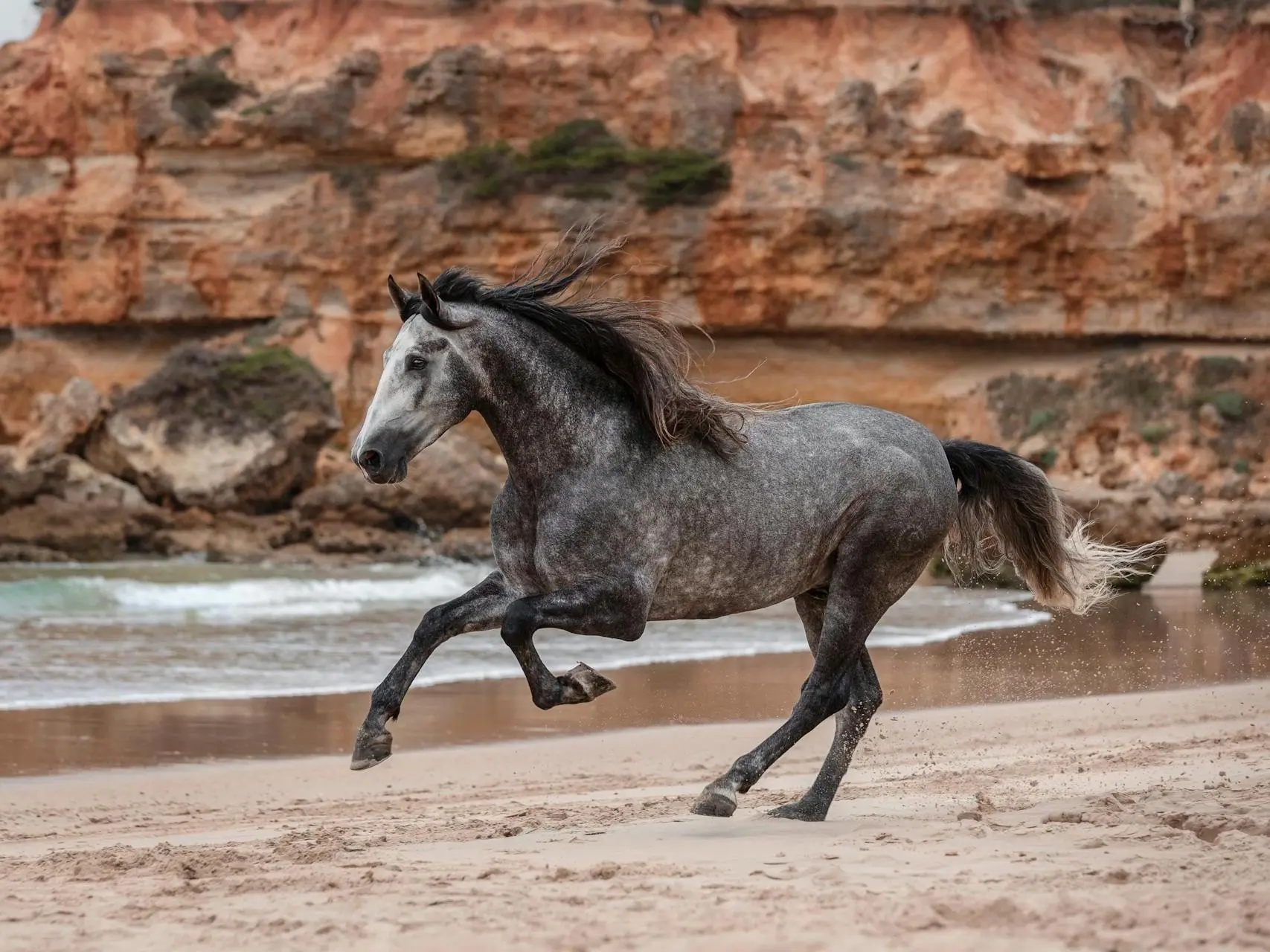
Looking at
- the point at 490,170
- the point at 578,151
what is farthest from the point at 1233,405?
the point at 490,170

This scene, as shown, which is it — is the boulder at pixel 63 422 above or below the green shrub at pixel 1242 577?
above

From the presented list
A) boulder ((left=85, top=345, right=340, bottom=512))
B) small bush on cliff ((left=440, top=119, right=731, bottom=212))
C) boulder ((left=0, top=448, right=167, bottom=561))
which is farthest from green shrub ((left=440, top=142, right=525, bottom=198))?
boulder ((left=0, top=448, right=167, bottom=561))

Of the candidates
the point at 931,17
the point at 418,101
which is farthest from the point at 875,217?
the point at 418,101

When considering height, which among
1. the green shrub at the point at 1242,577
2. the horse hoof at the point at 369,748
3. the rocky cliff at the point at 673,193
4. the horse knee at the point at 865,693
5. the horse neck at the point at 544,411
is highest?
the rocky cliff at the point at 673,193

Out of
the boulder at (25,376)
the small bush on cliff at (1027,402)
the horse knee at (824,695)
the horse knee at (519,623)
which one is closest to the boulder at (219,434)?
the boulder at (25,376)

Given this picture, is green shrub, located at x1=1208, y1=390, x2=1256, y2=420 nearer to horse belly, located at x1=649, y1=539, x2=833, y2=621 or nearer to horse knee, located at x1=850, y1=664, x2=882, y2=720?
horse knee, located at x1=850, y1=664, x2=882, y2=720

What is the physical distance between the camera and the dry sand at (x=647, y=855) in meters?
3.74

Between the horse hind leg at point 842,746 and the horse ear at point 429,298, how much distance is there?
210 cm

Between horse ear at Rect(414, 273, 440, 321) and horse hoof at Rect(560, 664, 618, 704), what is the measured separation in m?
1.28

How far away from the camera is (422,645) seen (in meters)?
5.33

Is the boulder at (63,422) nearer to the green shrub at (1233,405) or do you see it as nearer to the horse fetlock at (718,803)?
the green shrub at (1233,405)

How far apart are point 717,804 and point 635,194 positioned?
33175 millimetres

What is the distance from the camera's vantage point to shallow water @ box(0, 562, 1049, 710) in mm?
11391

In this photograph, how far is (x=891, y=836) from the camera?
16.5 ft
